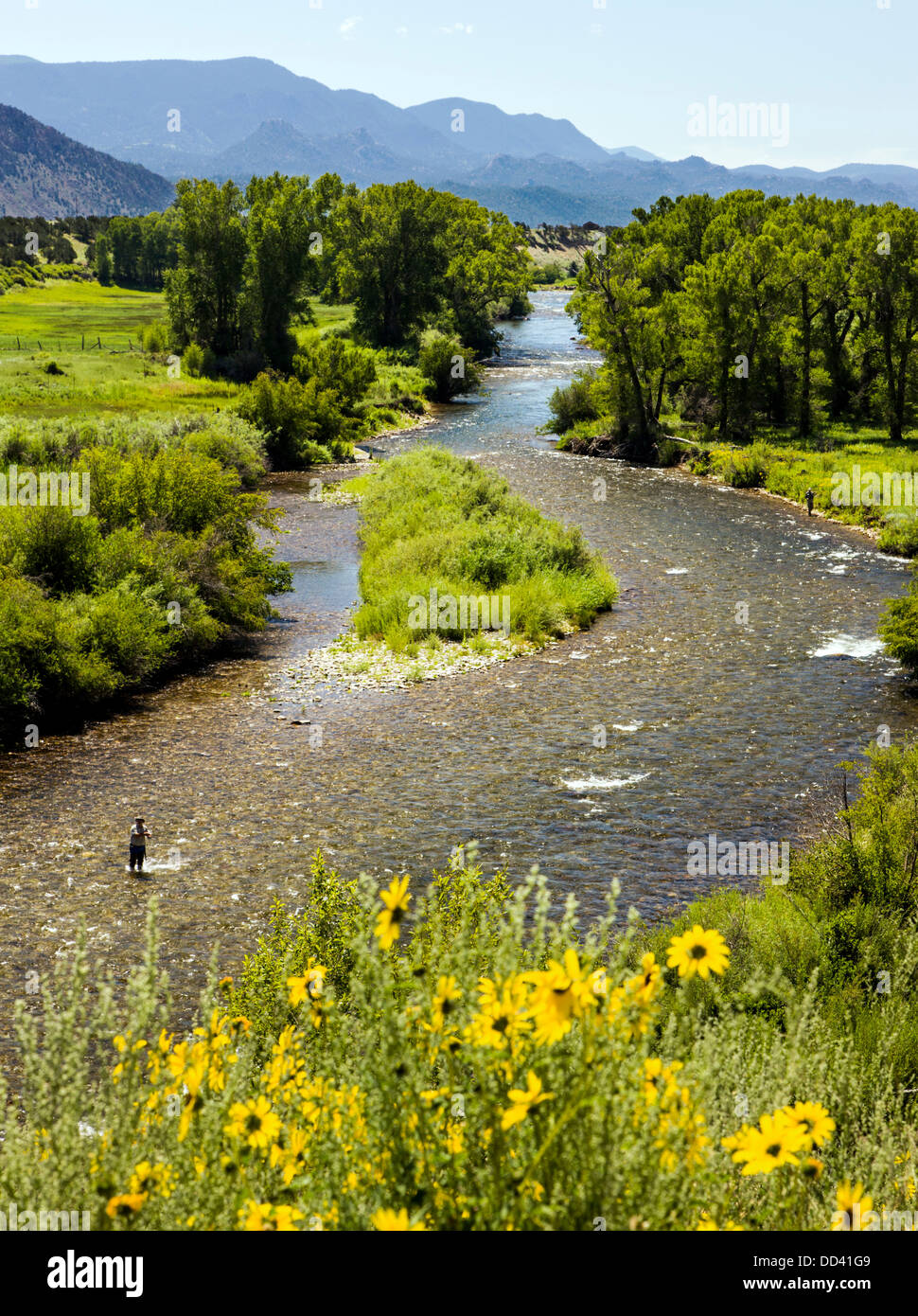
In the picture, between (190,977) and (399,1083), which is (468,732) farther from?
(399,1083)

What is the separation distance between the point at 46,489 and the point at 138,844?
14411 mm

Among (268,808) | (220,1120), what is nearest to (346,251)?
(268,808)

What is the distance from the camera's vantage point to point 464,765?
61.1 ft

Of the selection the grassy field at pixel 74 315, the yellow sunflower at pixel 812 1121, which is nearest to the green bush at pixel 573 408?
the grassy field at pixel 74 315

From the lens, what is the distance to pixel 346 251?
79.1 metres

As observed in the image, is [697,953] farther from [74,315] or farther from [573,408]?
[74,315]

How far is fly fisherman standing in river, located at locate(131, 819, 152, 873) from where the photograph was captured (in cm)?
1412

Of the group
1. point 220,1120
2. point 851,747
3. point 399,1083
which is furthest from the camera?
point 851,747

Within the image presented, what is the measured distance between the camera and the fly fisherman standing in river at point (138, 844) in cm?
1412

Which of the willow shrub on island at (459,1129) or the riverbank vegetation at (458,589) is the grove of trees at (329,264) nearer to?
the riverbank vegetation at (458,589)

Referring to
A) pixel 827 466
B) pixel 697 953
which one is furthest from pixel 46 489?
pixel 827 466

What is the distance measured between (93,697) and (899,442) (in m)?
39.8

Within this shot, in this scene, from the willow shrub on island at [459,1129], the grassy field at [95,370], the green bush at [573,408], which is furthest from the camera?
the green bush at [573,408]

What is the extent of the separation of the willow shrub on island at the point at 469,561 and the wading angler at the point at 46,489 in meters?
7.68
